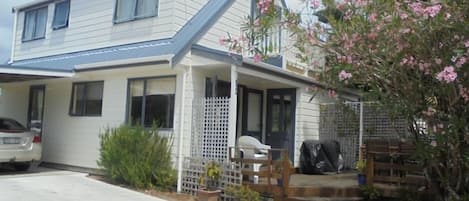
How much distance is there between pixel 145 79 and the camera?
461 inches

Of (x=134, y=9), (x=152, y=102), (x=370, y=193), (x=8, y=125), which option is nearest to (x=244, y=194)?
(x=370, y=193)

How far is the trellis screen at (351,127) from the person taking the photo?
14008 millimetres

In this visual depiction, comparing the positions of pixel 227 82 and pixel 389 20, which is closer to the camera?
pixel 389 20

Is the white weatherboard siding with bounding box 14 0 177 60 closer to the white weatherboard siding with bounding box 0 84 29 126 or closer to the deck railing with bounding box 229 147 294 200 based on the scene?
the white weatherboard siding with bounding box 0 84 29 126

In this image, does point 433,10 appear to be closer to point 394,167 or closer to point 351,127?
point 394,167

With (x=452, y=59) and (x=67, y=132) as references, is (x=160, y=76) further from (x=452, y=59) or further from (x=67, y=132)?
(x=452, y=59)

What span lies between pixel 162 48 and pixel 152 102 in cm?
136

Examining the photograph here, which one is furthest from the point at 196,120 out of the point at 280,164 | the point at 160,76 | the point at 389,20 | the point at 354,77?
the point at 389,20

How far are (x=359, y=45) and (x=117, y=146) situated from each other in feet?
19.9

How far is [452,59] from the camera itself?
275 inches

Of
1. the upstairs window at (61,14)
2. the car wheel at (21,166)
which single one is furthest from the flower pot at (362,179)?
the upstairs window at (61,14)

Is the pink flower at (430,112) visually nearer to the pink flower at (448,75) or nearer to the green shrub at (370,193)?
the pink flower at (448,75)

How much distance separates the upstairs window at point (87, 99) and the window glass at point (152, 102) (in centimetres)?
138

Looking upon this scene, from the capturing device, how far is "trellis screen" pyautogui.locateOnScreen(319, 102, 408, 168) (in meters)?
14.0
